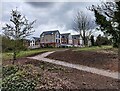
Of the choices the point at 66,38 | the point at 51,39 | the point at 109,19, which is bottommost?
the point at 51,39

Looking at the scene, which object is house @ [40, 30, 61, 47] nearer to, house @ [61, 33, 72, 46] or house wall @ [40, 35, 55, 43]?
house wall @ [40, 35, 55, 43]

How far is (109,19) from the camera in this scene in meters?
13.1

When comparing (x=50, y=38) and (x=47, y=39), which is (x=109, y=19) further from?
(x=50, y=38)

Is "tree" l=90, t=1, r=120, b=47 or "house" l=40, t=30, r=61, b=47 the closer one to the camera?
"tree" l=90, t=1, r=120, b=47

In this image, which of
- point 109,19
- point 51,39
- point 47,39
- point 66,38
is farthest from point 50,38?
point 109,19

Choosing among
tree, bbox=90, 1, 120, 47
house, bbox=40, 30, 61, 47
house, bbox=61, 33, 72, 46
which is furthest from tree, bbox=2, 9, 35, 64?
house, bbox=61, 33, 72, 46

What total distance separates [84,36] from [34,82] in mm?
31820

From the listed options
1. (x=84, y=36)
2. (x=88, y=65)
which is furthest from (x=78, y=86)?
(x=84, y=36)

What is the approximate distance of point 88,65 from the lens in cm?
1135

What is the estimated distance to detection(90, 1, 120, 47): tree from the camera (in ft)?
41.2

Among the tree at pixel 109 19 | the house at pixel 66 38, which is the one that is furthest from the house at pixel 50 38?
the tree at pixel 109 19

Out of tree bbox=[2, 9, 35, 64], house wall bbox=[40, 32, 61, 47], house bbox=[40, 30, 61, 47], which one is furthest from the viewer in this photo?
→ house bbox=[40, 30, 61, 47]

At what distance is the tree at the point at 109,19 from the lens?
495 inches

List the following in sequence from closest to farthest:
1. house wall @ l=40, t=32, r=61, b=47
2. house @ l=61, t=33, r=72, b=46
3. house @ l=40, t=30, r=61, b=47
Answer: house wall @ l=40, t=32, r=61, b=47
house @ l=40, t=30, r=61, b=47
house @ l=61, t=33, r=72, b=46
